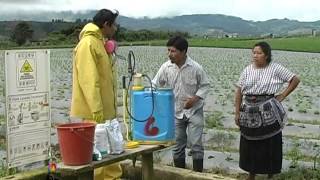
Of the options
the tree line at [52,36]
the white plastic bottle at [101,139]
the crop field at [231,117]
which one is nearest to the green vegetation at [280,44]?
the tree line at [52,36]

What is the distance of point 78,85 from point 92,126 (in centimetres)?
59

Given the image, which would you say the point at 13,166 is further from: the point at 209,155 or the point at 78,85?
the point at 209,155

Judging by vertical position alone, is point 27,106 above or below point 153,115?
above

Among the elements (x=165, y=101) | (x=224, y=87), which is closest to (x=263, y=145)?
(x=165, y=101)

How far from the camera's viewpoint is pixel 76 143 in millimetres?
3969

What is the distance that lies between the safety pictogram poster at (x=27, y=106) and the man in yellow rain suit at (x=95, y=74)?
33 cm

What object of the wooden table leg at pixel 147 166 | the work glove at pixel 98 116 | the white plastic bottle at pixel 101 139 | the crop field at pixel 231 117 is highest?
the work glove at pixel 98 116

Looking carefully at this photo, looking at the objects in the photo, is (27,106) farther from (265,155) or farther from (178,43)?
(265,155)

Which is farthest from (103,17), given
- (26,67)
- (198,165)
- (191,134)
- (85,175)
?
(198,165)

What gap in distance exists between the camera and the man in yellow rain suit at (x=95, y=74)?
439cm

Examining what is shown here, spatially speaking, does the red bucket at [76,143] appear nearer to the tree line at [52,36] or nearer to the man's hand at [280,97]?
the man's hand at [280,97]

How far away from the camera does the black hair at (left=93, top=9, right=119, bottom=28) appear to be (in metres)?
4.57

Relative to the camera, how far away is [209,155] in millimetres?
6602

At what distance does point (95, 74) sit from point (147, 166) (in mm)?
1079
